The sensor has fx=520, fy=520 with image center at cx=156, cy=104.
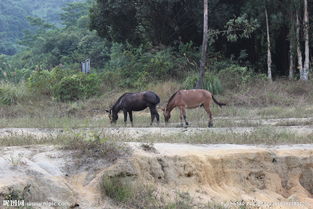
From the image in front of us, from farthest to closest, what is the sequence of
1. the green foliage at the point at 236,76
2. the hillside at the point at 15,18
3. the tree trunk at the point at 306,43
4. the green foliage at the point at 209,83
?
the hillside at the point at 15,18
the tree trunk at the point at 306,43
the green foliage at the point at 236,76
the green foliage at the point at 209,83

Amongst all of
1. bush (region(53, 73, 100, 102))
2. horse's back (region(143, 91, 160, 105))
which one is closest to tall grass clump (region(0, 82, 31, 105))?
bush (region(53, 73, 100, 102))

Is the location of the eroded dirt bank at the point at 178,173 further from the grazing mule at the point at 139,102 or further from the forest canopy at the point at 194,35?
the forest canopy at the point at 194,35

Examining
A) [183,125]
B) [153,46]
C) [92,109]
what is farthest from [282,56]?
[183,125]

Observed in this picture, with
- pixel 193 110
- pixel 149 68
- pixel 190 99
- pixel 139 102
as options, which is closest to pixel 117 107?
pixel 139 102

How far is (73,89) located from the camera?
28.2m

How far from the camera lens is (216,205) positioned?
396 inches

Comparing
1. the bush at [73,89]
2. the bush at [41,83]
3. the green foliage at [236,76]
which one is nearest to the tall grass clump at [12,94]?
the bush at [41,83]

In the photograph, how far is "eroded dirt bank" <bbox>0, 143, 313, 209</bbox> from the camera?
29.8 ft

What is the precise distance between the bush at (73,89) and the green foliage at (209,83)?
16.6ft

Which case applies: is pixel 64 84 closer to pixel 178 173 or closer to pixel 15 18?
pixel 178 173

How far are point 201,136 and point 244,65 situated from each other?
1904 cm

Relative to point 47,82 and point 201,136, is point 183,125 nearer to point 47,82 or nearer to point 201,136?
point 201,136

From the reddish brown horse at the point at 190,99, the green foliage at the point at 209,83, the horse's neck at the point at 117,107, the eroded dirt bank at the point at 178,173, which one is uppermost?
the green foliage at the point at 209,83

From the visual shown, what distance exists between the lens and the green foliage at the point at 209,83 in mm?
27359
